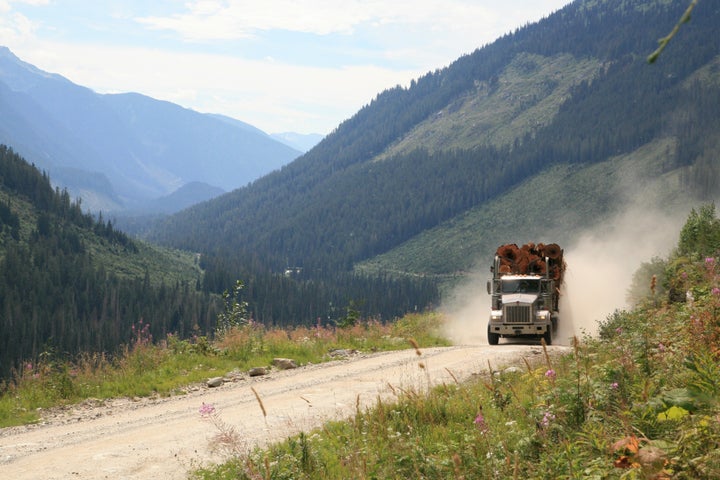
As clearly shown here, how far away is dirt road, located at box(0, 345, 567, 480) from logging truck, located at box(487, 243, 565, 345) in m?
5.73

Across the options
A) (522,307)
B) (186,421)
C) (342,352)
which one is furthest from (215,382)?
(522,307)

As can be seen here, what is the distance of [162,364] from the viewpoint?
16828 millimetres

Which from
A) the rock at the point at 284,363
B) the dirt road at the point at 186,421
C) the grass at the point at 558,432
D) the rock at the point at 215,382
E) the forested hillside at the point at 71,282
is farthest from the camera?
the forested hillside at the point at 71,282

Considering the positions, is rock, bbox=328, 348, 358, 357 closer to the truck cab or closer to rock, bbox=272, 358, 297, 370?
rock, bbox=272, 358, 297, 370

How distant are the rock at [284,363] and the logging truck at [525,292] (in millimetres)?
8371

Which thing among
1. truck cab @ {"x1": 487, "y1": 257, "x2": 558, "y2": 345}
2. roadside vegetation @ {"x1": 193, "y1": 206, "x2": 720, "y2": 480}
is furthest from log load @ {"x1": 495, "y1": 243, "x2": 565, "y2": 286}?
roadside vegetation @ {"x1": 193, "y1": 206, "x2": 720, "y2": 480}

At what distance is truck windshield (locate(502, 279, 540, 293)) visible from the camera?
2383 cm

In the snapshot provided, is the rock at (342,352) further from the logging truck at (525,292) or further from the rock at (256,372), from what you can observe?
the logging truck at (525,292)

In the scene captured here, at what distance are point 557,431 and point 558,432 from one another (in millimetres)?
60

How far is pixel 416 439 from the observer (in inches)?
305

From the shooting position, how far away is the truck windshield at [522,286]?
2383 centimetres

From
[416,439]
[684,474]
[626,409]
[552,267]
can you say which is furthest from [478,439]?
[552,267]

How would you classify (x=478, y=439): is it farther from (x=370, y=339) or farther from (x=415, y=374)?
(x=370, y=339)

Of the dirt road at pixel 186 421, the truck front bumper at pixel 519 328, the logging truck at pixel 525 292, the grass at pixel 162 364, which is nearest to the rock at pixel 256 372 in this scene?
the dirt road at pixel 186 421
